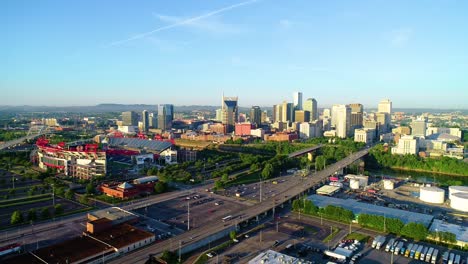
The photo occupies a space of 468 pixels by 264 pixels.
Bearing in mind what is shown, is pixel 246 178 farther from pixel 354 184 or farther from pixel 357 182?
pixel 357 182

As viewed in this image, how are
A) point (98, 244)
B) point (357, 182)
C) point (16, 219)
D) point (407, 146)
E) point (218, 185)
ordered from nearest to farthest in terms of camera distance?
1. point (98, 244)
2. point (16, 219)
3. point (218, 185)
4. point (357, 182)
5. point (407, 146)

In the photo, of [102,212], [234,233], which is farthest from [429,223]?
[102,212]

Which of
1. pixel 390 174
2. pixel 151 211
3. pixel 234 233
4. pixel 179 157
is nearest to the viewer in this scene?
pixel 234 233

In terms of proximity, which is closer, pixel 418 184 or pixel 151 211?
pixel 151 211

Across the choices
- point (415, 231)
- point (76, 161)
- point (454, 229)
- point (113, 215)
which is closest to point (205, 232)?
point (113, 215)

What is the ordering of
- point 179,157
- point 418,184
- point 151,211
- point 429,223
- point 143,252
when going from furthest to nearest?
1. point 179,157
2. point 418,184
3. point 151,211
4. point 429,223
5. point 143,252

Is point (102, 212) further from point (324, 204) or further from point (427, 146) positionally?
point (427, 146)

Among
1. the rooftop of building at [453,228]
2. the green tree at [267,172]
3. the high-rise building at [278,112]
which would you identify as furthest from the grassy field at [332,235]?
the high-rise building at [278,112]
